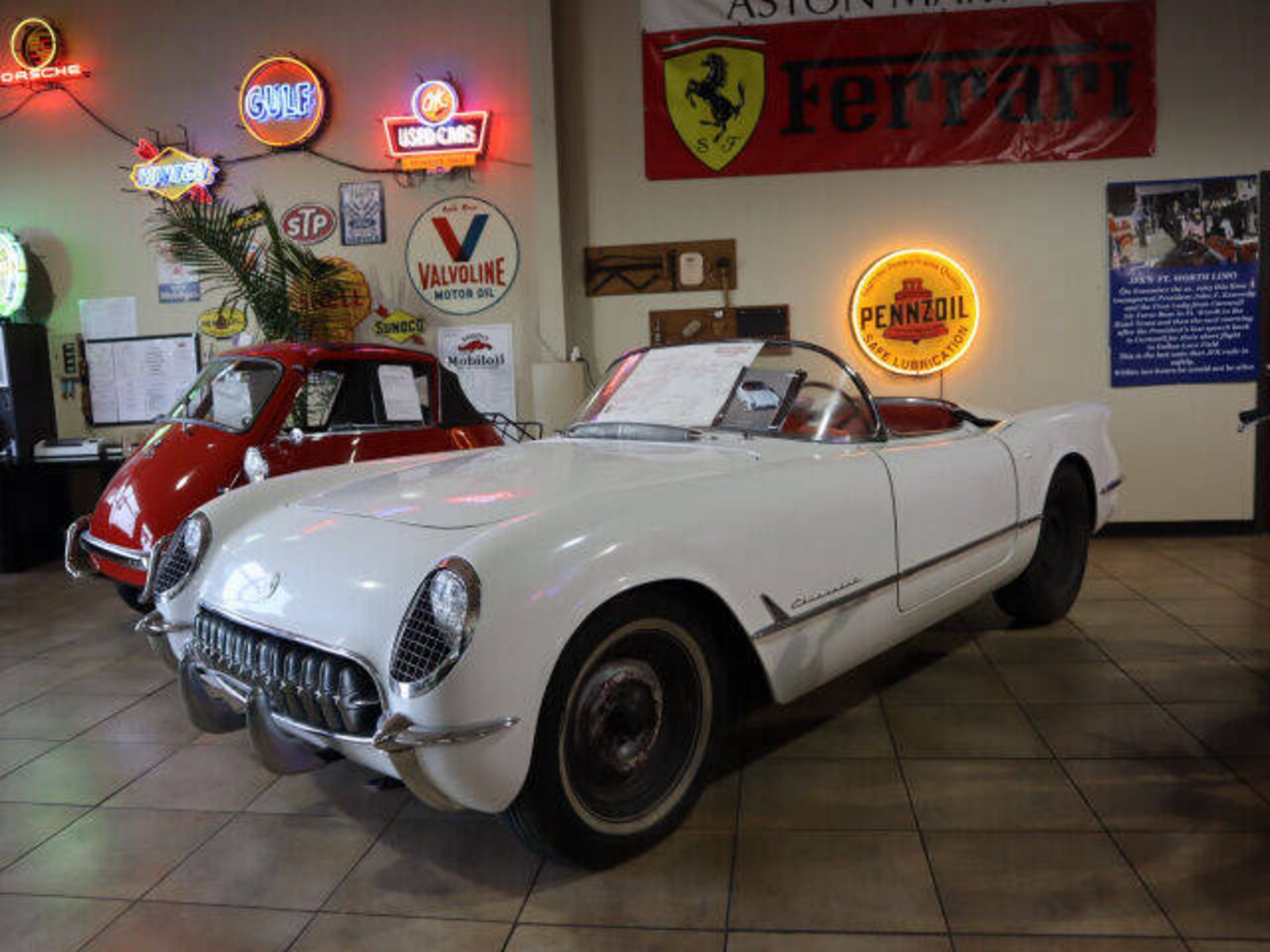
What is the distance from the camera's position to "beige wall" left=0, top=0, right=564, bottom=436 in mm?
Result: 6250

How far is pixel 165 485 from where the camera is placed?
398 cm

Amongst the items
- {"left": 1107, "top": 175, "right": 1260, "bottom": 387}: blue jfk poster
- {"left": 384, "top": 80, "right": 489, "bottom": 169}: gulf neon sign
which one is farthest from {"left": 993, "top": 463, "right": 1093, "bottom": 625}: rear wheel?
{"left": 384, "top": 80, "right": 489, "bottom": 169}: gulf neon sign

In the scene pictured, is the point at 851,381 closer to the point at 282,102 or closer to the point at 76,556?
the point at 76,556

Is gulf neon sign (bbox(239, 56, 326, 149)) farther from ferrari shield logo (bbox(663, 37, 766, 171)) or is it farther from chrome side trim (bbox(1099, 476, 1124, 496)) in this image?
chrome side trim (bbox(1099, 476, 1124, 496))

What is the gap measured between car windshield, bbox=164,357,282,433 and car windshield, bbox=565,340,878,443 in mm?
2021

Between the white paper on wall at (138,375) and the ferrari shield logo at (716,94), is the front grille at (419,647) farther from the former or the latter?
the white paper on wall at (138,375)

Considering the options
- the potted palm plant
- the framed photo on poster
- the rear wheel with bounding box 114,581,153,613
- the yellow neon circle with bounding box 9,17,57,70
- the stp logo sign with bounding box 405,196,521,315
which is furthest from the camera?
the yellow neon circle with bounding box 9,17,57,70

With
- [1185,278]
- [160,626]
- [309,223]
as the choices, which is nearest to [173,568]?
[160,626]

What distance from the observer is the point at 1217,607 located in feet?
13.2

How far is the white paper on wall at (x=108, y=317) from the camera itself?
6.86m

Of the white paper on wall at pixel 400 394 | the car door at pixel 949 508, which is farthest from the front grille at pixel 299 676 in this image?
the white paper on wall at pixel 400 394

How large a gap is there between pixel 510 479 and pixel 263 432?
91.4 inches

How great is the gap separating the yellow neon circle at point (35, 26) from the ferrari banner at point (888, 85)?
15.3ft

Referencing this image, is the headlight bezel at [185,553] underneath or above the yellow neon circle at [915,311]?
underneath
